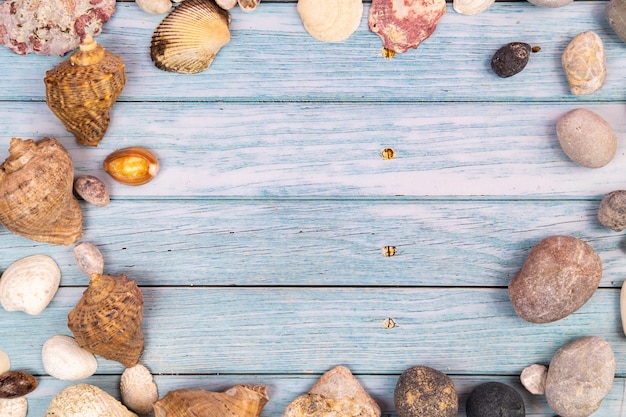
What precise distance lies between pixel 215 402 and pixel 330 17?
819mm

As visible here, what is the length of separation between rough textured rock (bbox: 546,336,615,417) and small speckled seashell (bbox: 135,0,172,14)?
3.58 feet

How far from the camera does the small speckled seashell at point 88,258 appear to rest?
1.19 meters

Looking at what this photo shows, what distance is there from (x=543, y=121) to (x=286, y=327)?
0.70 metres

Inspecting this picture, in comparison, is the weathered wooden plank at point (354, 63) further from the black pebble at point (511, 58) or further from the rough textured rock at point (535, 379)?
the rough textured rock at point (535, 379)

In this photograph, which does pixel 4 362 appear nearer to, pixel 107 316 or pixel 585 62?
pixel 107 316

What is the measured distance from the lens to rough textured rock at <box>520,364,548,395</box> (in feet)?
4.02

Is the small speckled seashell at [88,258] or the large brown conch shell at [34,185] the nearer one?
the large brown conch shell at [34,185]

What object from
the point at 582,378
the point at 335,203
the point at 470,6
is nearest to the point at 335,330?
the point at 335,203

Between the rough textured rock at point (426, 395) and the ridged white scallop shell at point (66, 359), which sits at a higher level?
the rough textured rock at point (426, 395)

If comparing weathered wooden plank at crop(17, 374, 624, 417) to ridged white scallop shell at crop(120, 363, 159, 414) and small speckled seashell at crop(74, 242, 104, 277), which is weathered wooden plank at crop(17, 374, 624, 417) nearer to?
ridged white scallop shell at crop(120, 363, 159, 414)

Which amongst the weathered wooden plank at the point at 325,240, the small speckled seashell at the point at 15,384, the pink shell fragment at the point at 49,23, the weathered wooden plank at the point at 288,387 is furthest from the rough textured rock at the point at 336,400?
the pink shell fragment at the point at 49,23

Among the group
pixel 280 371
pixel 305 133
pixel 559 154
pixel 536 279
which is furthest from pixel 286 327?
pixel 559 154

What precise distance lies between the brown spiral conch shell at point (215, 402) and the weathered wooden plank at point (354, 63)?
0.61 metres

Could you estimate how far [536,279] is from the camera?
116 centimetres
